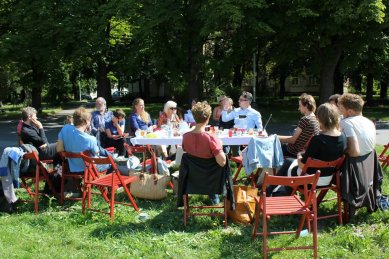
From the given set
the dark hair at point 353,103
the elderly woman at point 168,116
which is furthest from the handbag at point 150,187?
the dark hair at point 353,103

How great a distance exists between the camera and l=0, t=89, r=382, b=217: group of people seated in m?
5.03

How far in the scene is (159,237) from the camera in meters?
4.89

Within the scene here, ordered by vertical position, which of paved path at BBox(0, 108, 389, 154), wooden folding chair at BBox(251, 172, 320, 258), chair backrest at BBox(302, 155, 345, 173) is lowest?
paved path at BBox(0, 108, 389, 154)

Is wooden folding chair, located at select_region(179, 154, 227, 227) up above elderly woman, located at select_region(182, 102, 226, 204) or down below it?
below

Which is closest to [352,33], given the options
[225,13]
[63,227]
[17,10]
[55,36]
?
[225,13]

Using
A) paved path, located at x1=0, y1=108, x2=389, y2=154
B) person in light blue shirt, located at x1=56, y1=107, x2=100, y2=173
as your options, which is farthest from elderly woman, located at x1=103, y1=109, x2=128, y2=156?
paved path, located at x1=0, y1=108, x2=389, y2=154

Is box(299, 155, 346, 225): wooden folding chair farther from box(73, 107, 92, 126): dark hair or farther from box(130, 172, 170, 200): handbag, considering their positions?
box(73, 107, 92, 126): dark hair

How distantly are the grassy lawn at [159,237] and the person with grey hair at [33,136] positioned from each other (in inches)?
58.8

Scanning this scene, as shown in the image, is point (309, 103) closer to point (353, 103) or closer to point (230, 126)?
point (353, 103)

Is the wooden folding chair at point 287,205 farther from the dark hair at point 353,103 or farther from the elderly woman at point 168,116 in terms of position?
the elderly woman at point 168,116

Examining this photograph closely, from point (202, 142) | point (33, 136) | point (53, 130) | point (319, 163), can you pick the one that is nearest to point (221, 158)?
point (202, 142)

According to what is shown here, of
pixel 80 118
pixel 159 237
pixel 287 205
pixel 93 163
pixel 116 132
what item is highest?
pixel 80 118

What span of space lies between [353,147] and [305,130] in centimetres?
121

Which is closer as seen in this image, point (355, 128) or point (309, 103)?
point (355, 128)
